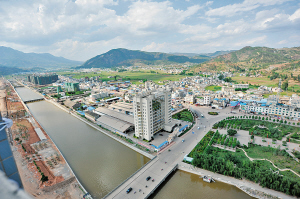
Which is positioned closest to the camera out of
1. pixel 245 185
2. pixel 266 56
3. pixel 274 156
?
pixel 245 185

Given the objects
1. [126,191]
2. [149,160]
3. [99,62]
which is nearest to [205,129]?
[149,160]

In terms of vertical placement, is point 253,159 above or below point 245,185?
above

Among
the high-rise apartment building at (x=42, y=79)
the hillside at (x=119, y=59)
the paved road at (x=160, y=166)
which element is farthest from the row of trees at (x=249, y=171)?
the hillside at (x=119, y=59)

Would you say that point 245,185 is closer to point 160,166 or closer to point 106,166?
point 160,166

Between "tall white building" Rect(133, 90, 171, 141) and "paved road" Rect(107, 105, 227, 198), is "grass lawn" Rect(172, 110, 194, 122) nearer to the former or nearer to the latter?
"paved road" Rect(107, 105, 227, 198)

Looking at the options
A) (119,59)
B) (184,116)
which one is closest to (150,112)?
(184,116)

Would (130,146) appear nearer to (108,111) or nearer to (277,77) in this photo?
(108,111)

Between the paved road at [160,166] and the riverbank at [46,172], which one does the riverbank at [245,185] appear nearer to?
the paved road at [160,166]
